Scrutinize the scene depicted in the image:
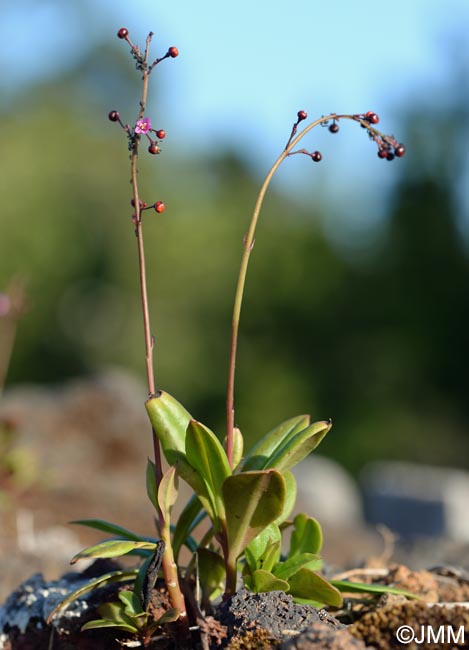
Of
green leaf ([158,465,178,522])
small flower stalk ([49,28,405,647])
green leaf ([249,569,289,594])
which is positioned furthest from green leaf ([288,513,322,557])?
green leaf ([158,465,178,522])

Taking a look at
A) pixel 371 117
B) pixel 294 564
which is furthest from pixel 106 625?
pixel 371 117

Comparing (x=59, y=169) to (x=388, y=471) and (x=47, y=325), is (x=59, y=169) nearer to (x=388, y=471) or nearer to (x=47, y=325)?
(x=47, y=325)

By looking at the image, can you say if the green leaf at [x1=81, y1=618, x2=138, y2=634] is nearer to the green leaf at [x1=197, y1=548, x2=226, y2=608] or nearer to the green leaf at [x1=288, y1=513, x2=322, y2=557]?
the green leaf at [x1=197, y1=548, x2=226, y2=608]

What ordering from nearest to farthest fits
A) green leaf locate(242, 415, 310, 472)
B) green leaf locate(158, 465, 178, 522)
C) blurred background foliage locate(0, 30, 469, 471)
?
green leaf locate(158, 465, 178, 522), green leaf locate(242, 415, 310, 472), blurred background foliage locate(0, 30, 469, 471)

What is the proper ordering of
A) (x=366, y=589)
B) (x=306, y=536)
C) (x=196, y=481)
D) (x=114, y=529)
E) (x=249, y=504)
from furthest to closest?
(x=306, y=536) < (x=114, y=529) < (x=366, y=589) < (x=196, y=481) < (x=249, y=504)

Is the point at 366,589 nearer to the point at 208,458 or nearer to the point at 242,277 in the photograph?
the point at 208,458

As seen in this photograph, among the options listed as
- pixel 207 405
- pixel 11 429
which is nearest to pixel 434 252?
pixel 207 405

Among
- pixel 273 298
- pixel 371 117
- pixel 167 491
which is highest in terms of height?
pixel 371 117

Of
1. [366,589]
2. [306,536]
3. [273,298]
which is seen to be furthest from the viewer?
[273,298]
